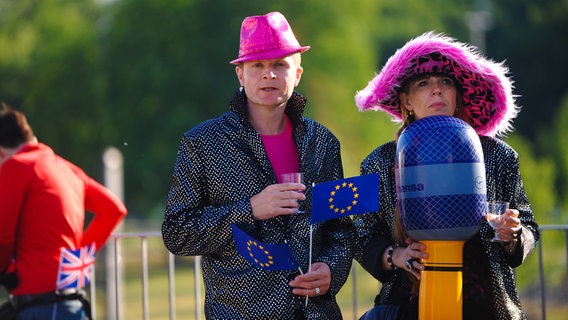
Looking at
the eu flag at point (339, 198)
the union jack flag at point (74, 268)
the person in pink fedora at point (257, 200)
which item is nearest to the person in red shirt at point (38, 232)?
the union jack flag at point (74, 268)

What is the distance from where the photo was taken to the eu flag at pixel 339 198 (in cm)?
371

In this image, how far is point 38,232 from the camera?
15.9ft

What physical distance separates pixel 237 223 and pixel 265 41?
0.71 metres

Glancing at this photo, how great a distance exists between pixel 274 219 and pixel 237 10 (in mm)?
23617

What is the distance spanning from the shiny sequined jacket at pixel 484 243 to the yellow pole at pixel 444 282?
0.16 meters

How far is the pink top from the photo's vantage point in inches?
155

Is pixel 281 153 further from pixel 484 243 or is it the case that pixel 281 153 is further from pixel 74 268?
pixel 74 268

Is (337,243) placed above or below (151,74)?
below

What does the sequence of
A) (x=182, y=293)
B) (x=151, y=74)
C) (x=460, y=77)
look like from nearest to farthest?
(x=460, y=77), (x=182, y=293), (x=151, y=74)

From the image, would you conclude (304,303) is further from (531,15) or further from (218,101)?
(531,15)

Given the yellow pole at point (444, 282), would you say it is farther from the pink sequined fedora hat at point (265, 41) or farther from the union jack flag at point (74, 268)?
the union jack flag at point (74, 268)

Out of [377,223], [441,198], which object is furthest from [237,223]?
[441,198]

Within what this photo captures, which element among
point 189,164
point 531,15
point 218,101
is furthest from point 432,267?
point 531,15

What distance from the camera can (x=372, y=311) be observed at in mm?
3840
